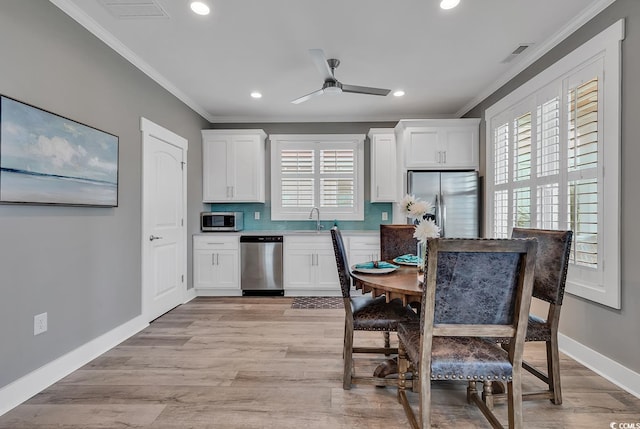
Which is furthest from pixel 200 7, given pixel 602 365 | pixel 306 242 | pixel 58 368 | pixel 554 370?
pixel 602 365

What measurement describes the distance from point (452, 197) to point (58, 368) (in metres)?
4.09

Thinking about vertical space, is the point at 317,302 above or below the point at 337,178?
below

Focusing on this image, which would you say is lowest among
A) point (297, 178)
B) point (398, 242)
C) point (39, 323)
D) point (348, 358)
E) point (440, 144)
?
point (348, 358)

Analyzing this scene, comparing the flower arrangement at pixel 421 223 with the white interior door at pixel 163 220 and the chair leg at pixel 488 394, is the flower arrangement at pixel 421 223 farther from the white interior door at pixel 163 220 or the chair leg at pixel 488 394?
the white interior door at pixel 163 220

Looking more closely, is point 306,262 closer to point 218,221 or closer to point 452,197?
point 218,221

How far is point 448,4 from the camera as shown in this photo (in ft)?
7.39

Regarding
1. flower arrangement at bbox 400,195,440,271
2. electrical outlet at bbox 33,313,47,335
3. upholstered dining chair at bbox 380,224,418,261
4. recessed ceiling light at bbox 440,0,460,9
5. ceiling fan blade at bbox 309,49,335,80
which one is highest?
recessed ceiling light at bbox 440,0,460,9

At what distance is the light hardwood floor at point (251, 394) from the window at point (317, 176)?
7.46 ft

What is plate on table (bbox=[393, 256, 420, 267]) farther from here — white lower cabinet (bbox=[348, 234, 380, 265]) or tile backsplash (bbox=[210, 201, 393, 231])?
tile backsplash (bbox=[210, 201, 393, 231])

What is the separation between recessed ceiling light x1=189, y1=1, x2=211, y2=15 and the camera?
7.33ft

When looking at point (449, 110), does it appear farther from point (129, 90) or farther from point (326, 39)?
point (129, 90)

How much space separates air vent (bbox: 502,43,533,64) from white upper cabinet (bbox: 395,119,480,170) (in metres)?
1.12

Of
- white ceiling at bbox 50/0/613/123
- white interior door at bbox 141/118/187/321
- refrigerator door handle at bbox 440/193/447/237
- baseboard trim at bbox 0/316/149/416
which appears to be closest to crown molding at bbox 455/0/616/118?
white ceiling at bbox 50/0/613/123

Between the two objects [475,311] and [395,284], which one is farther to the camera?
[395,284]
